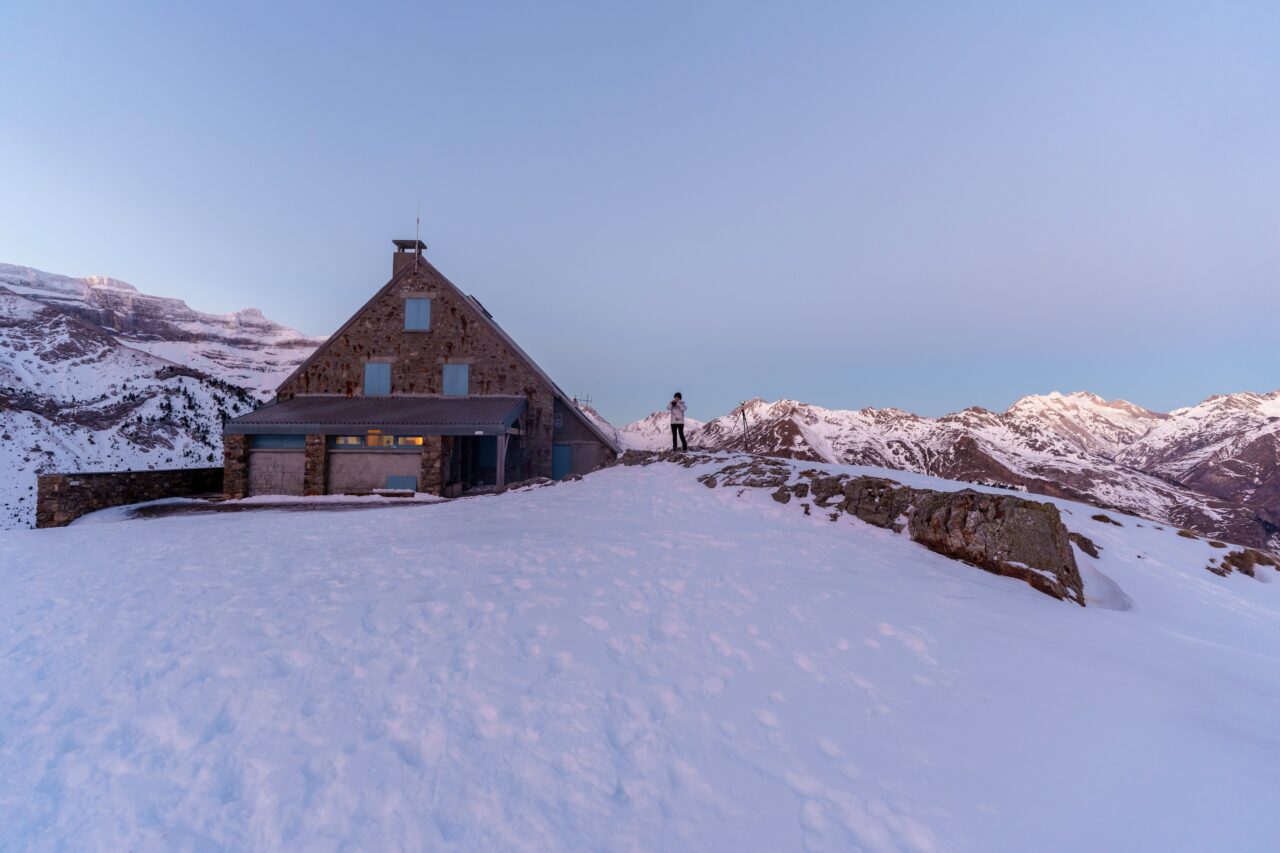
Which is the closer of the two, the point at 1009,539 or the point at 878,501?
the point at 1009,539

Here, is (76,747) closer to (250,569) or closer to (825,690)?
(250,569)

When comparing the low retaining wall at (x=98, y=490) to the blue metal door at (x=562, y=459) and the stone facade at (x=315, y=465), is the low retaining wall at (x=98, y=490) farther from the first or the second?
the blue metal door at (x=562, y=459)

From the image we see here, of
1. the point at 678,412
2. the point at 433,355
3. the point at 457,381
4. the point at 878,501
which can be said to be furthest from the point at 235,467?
the point at 878,501

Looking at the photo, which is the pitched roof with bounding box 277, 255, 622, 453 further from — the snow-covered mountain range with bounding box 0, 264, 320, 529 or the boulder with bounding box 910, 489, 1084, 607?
the boulder with bounding box 910, 489, 1084, 607

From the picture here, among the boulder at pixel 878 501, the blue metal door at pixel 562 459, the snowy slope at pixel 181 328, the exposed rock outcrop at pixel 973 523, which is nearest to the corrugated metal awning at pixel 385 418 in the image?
the blue metal door at pixel 562 459

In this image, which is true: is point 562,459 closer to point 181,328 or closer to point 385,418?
point 385,418

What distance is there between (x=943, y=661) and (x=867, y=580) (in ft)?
7.05

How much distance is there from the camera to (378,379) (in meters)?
22.4

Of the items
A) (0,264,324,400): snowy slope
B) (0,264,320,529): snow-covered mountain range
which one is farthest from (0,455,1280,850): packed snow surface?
(0,264,324,400): snowy slope

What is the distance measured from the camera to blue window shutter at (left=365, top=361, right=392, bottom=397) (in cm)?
2238

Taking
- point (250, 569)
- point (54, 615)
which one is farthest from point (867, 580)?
point (54, 615)

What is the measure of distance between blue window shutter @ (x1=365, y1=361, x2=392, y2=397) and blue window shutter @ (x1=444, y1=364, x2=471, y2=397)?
2.56 metres

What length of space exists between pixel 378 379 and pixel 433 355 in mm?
2621

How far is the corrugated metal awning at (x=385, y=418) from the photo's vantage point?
19141 millimetres
